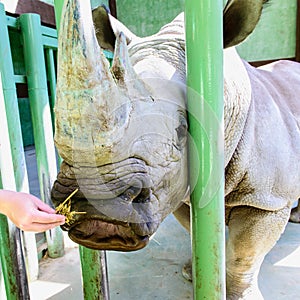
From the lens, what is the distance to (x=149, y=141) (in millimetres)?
938

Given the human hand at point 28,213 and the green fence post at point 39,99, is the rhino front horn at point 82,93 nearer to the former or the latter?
the human hand at point 28,213

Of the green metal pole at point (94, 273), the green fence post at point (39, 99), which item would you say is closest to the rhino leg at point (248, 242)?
the green metal pole at point (94, 273)

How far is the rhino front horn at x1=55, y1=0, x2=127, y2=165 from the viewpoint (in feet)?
2.41

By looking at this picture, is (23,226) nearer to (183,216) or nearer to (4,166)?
(4,166)

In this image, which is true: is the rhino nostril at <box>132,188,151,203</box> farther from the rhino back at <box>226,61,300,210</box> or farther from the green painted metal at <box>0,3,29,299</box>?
the green painted metal at <box>0,3,29,299</box>

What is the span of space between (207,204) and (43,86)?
143cm

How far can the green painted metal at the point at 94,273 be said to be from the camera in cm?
136

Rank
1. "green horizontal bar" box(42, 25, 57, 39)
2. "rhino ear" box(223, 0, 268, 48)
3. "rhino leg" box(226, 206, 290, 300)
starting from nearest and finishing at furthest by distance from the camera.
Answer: "rhino ear" box(223, 0, 268, 48)
"rhino leg" box(226, 206, 290, 300)
"green horizontal bar" box(42, 25, 57, 39)

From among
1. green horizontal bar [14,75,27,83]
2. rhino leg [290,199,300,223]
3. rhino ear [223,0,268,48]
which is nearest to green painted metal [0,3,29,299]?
green horizontal bar [14,75,27,83]

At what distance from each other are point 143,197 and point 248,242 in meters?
0.89

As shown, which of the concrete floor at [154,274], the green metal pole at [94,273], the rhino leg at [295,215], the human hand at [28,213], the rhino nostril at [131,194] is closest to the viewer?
the rhino nostril at [131,194]

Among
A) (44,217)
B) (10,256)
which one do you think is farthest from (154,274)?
(44,217)

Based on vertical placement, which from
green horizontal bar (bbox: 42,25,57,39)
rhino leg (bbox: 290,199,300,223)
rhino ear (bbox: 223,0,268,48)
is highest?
green horizontal bar (bbox: 42,25,57,39)

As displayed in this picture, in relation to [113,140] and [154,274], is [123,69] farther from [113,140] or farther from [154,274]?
[154,274]
